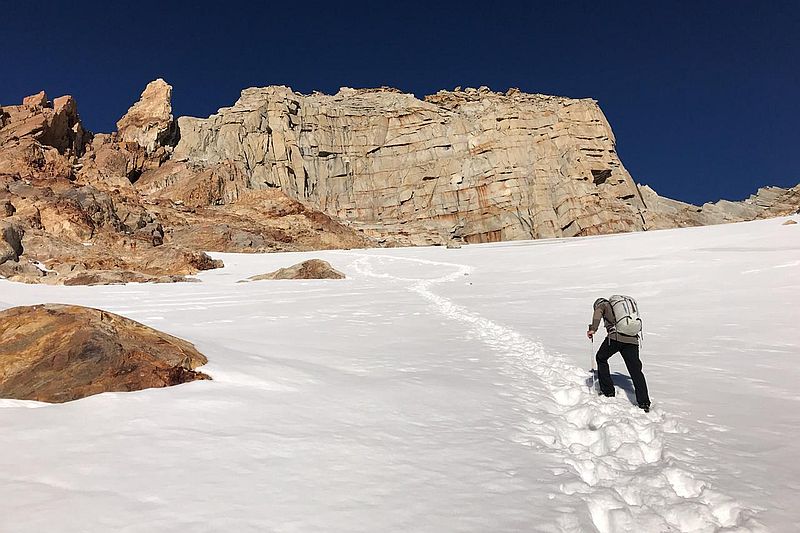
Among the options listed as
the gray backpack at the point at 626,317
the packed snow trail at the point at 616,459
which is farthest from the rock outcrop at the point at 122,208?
the gray backpack at the point at 626,317

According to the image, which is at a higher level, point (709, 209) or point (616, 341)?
point (709, 209)

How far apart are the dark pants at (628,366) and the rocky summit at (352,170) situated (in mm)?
45181

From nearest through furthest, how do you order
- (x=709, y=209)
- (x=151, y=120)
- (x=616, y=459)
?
(x=616, y=459), (x=151, y=120), (x=709, y=209)

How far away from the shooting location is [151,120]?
84250mm

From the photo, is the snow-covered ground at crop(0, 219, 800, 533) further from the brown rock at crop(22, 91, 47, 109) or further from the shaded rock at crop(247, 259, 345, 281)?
the brown rock at crop(22, 91, 47, 109)

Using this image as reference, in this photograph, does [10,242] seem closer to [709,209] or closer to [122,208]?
[122,208]

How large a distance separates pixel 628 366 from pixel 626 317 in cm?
58

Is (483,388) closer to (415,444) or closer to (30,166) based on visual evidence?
(415,444)

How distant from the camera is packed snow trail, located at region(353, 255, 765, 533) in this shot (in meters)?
2.90

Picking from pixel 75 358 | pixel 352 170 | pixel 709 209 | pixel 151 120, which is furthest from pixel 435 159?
pixel 75 358

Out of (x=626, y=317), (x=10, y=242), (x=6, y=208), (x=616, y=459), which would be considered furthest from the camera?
(x=6, y=208)

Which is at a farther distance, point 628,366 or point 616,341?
point 616,341

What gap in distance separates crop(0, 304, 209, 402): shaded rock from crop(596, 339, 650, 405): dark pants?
4.67 m

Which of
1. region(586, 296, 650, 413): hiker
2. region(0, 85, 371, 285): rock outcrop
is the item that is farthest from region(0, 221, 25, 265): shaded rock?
region(586, 296, 650, 413): hiker
